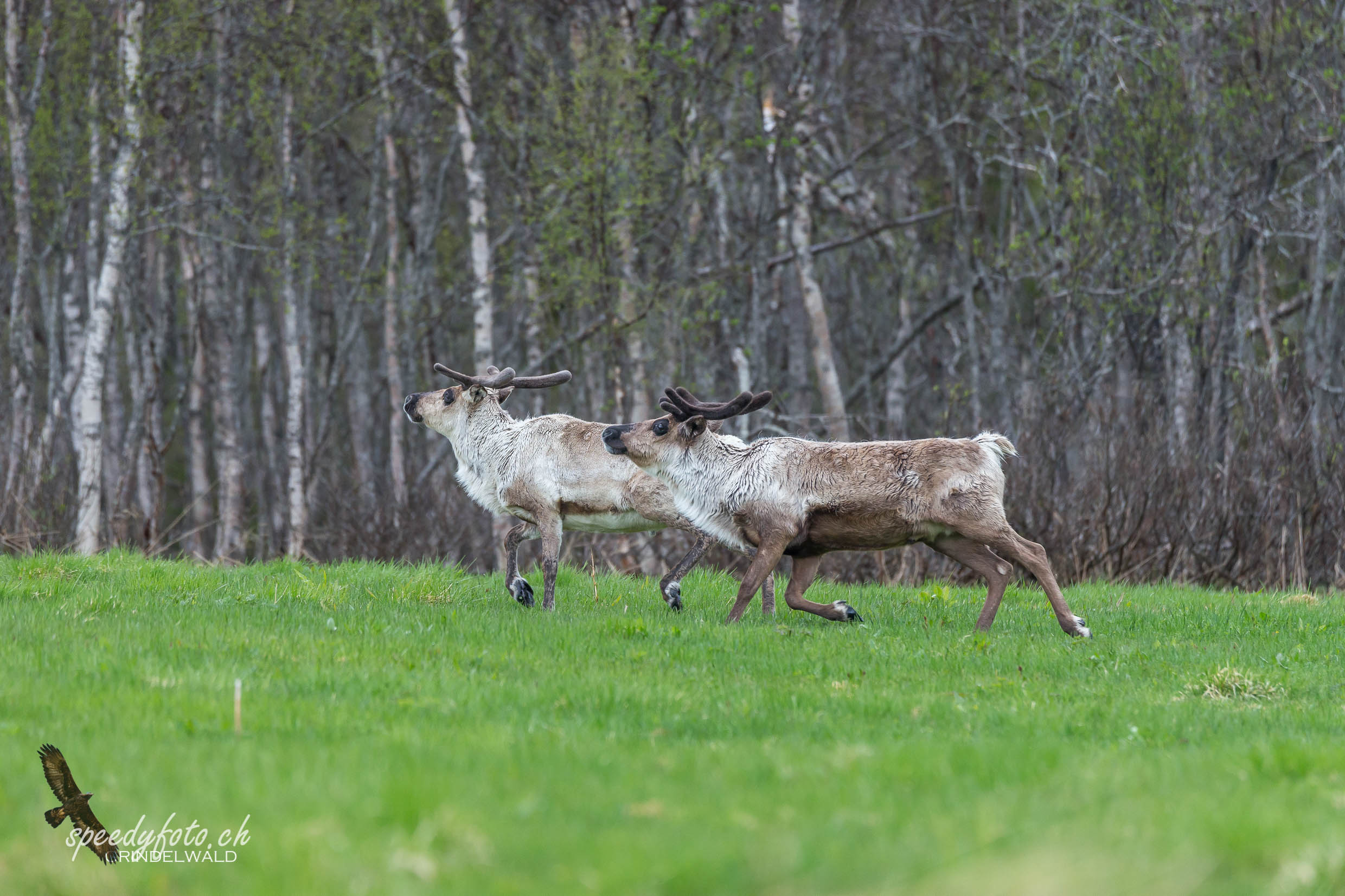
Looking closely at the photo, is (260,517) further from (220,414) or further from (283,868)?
(283,868)

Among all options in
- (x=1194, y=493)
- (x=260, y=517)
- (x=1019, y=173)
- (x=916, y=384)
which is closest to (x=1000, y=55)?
(x=1019, y=173)

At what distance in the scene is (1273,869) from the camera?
4.27m

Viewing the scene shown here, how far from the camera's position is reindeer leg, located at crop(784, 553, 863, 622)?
987cm

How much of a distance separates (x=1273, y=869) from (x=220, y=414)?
22.8 metres

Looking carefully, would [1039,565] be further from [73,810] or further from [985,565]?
[73,810]

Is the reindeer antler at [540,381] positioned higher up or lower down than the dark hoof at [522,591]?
higher up

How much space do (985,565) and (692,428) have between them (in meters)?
2.52

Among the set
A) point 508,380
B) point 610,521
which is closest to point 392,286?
point 508,380

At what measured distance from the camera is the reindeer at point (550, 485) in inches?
428

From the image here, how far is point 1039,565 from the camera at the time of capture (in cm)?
946

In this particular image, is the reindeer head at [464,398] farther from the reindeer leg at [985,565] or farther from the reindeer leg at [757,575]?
the reindeer leg at [985,565]

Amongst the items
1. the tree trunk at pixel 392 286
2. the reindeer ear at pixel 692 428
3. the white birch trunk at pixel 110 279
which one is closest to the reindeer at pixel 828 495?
the reindeer ear at pixel 692 428

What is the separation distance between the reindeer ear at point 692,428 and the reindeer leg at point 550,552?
126cm

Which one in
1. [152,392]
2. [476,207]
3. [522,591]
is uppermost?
[476,207]
